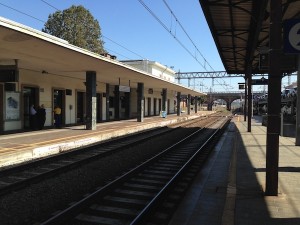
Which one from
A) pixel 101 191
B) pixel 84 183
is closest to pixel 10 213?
pixel 101 191

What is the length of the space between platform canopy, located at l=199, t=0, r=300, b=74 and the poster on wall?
10358 mm

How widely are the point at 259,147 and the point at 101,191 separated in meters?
9.09

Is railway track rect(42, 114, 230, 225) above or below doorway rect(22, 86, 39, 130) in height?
below

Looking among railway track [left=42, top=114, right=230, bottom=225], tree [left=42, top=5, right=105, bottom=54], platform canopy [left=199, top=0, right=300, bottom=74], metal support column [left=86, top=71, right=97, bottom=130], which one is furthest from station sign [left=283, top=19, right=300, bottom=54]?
tree [left=42, top=5, right=105, bottom=54]

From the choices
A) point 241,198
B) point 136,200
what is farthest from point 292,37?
point 136,200

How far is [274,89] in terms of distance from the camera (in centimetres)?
705

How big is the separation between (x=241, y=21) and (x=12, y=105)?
1196 cm

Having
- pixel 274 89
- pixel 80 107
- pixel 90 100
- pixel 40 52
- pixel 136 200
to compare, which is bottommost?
pixel 136 200

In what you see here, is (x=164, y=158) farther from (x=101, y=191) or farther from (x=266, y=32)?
(x=266, y=32)

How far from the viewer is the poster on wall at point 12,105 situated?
19.3m

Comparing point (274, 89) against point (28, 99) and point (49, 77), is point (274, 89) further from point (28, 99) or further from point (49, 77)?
point (49, 77)

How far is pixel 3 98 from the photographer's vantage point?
18859 millimetres

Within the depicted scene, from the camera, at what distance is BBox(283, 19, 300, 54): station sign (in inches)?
295

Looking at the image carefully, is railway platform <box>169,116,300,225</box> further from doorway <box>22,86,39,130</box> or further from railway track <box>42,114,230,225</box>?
doorway <box>22,86,39,130</box>
